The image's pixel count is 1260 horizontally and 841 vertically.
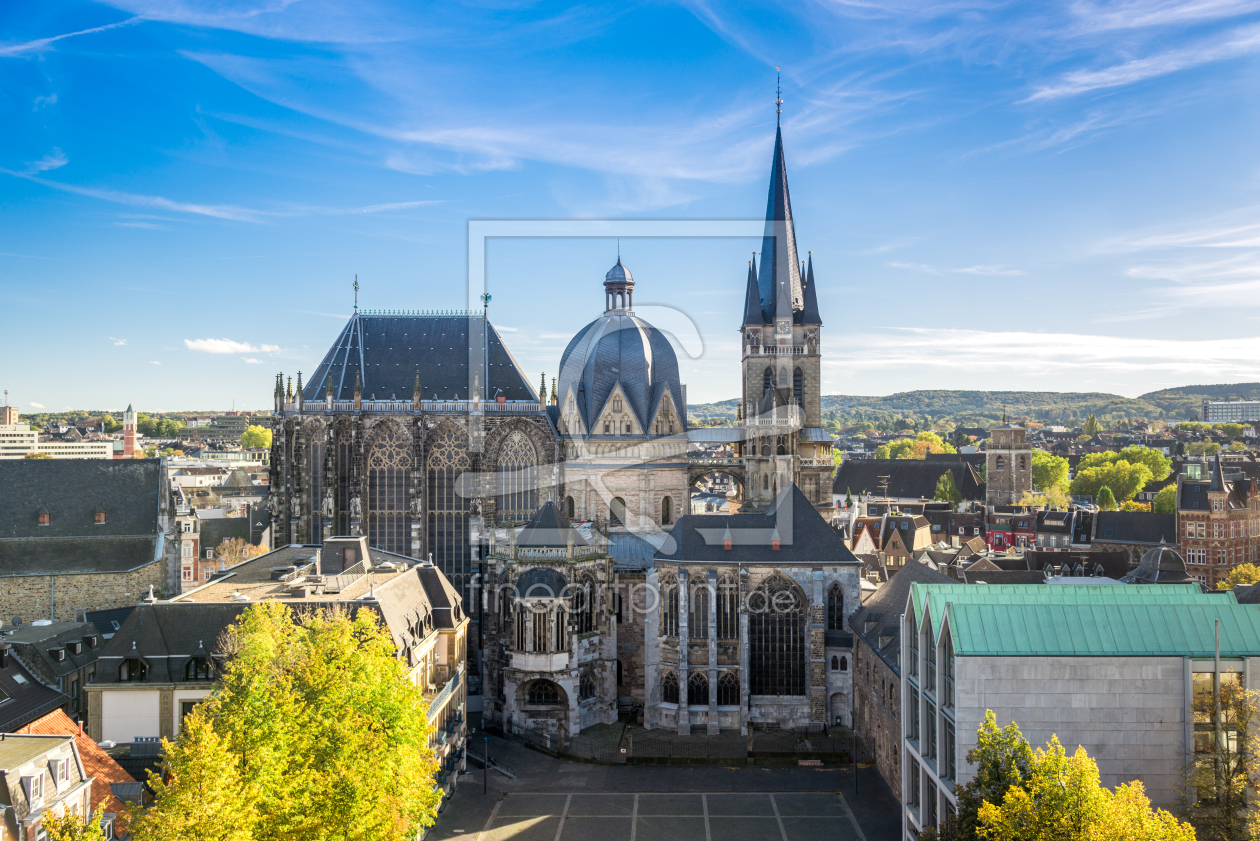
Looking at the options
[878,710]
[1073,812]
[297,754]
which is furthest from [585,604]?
[1073,812]

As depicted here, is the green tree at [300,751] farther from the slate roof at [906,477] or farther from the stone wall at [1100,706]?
the slate roof at [906,477]

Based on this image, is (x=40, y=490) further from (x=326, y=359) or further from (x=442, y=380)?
(x=442, y=380)

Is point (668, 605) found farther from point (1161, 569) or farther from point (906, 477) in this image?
point (906, 477)

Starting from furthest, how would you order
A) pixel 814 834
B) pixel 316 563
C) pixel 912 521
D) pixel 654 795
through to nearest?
1. pixel 912 521
2. pixel 316 563
3. pixel 654 795
4. pixel 814 834

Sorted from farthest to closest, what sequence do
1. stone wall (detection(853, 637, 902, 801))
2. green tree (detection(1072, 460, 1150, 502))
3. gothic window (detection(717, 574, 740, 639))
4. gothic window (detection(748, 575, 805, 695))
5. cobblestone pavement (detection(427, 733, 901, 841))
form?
green tree (detection(1072, 460, 1150, 502)), gothic window (detection(717, 574, 740, 639)), gothic window (detection(748, 575, 805, 695)), stone wall (detection(853, 637, 902, 801)), cobblestone pavement (detection(427, 733, 901, 841))

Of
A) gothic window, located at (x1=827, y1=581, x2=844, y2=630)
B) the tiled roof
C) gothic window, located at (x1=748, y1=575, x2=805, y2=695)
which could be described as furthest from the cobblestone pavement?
the tiled roof

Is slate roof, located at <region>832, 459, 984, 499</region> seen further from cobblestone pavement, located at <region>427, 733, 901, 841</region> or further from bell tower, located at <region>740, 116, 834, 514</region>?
cobblestone pavement, located at <region>427, 733, 901, 841</region>

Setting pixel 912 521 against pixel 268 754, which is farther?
pixel 912 521

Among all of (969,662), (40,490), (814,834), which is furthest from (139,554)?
(969,662)
